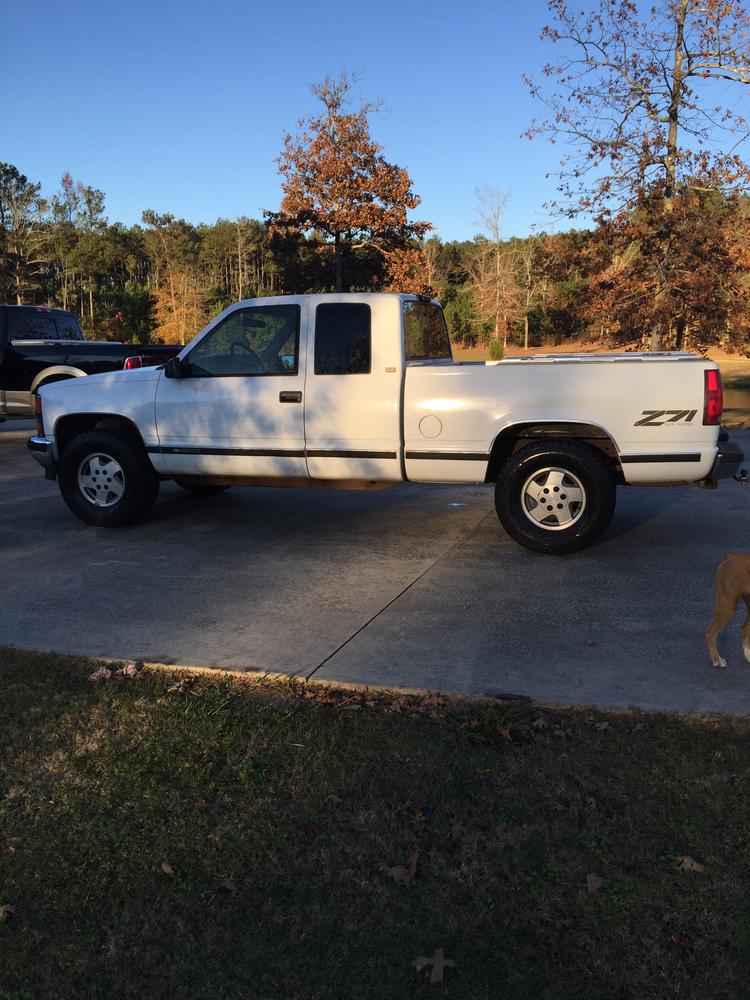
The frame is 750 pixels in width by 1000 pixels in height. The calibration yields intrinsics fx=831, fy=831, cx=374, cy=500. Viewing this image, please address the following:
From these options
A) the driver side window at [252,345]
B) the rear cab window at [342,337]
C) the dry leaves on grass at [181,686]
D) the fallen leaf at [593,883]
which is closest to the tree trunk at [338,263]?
the driver side window at [252,345]

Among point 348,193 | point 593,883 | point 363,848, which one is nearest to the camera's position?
point 593,883

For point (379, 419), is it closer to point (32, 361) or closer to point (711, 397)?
point (711, 397)

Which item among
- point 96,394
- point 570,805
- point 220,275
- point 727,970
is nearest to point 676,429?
point 570,805

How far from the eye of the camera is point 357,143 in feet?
98.9

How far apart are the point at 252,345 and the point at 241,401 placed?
0.52 m

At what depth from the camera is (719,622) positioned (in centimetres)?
427

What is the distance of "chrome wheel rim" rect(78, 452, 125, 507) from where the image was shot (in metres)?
7.82

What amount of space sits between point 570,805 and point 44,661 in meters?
2.88

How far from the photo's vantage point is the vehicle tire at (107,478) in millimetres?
7711

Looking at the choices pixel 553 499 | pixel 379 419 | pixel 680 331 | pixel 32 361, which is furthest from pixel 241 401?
pixel 680 331

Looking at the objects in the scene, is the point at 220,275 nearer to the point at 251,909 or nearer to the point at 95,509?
the point at 95,509

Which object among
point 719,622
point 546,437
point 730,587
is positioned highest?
point 546,437

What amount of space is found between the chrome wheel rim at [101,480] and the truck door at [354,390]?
1.96 metres

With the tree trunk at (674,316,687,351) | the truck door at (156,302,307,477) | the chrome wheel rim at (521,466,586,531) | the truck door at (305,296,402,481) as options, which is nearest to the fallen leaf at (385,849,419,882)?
the chrome wheel rim at (521,466,586,531)
